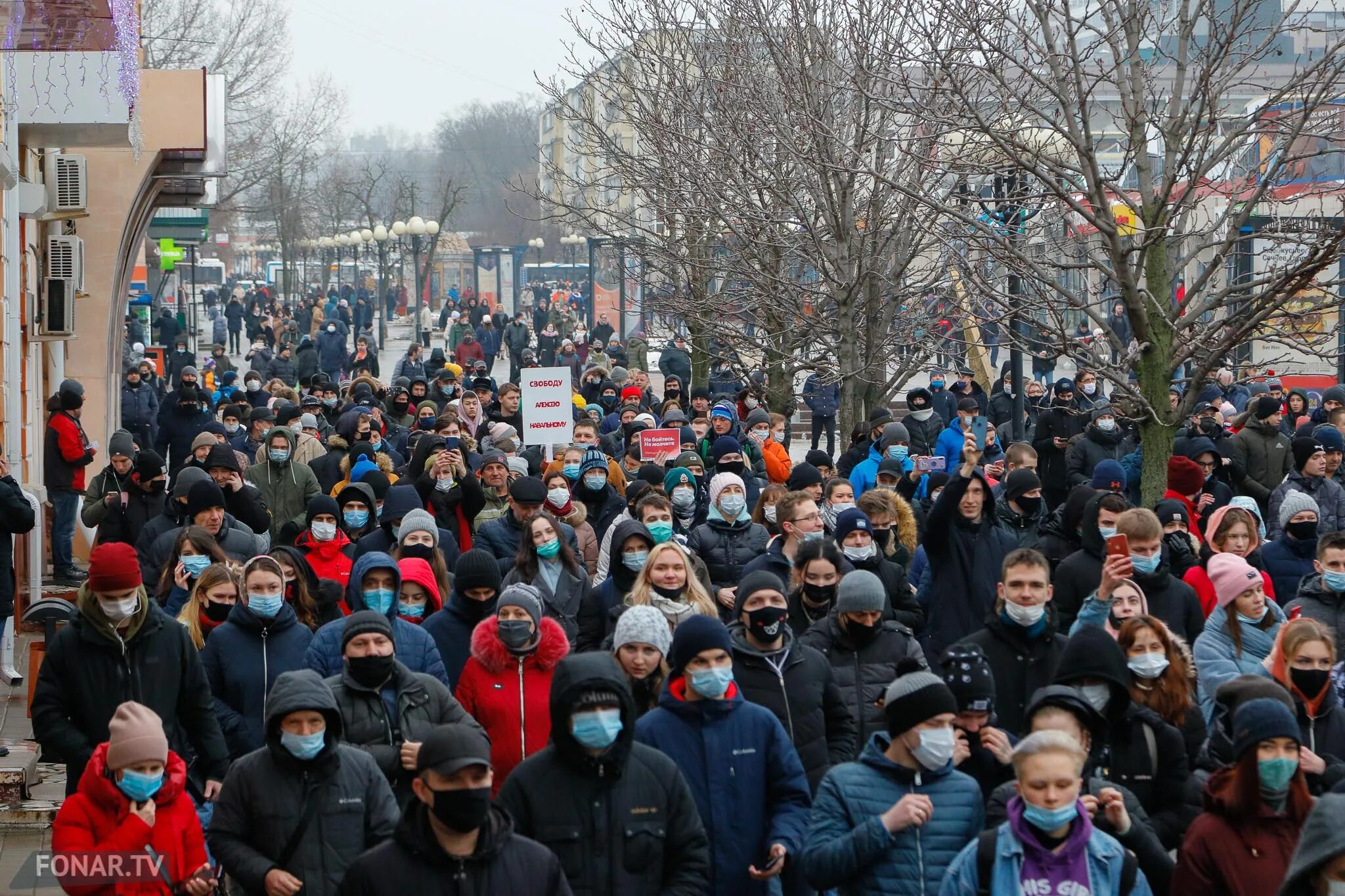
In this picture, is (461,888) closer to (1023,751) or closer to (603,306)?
(1023,751)

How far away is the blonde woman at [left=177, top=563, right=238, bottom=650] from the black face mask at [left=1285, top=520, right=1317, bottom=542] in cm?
Answer: 593

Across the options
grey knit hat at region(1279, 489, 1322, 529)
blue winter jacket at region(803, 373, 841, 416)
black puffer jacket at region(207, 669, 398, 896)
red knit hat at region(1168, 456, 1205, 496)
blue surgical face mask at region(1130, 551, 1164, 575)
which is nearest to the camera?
black puffer jacket at region(207, 669, 398, 896)

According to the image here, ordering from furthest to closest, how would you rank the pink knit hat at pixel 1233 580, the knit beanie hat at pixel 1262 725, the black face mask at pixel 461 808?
1. the pink knit hat at pixel 1233 580
2. the knit beanie hat at pixel 1262 725
3. the black face mask at pixel 461 808

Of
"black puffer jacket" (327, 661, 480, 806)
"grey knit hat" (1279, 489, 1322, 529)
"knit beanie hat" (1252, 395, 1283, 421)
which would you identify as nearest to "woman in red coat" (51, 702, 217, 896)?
"black puffer jacket" (327, 661, 480, 806)

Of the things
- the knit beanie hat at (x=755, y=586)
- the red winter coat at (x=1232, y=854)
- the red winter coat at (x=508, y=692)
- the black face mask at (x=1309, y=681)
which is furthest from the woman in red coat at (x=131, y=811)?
the black face mask at (x=1309, y=681)

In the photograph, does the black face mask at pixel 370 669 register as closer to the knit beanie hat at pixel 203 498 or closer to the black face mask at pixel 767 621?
the black face mask at pixel 767 621

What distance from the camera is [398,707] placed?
7039 millimetres

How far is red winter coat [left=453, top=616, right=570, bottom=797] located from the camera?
7520 millimetres

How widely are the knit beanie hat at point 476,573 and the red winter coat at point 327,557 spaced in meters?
2.09

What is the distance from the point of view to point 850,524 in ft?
32.8

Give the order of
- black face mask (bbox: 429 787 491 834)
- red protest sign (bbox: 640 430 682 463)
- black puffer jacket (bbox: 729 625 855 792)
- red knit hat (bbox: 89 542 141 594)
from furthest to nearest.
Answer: red protest sign (bbox: 640 430 682 463) < red knit hat (bbox: 89 542 141 594) < black puffer jacket (bbox: 729 625 855 792) < black face mask (bbox: 429 787 491 834)

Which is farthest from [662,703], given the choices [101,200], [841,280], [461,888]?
[101,200]

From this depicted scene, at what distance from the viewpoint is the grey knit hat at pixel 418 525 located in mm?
10078

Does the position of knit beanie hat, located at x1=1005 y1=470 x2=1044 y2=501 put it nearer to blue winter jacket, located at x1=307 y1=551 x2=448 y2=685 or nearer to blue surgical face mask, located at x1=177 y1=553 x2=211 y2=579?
blue winter jacket, located at x1=307 y1=551 x2=448 y2=685
